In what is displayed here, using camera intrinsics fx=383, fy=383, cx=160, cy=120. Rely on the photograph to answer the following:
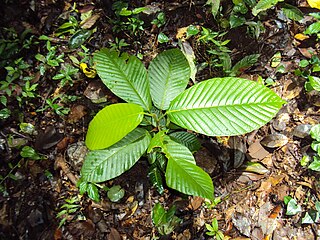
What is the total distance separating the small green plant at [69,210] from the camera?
175cm

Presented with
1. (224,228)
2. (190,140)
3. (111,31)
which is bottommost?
(224,228)

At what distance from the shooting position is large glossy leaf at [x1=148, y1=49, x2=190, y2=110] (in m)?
1.57

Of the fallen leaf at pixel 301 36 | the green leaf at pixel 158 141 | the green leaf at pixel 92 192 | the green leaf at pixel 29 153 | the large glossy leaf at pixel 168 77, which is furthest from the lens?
the fallen leaf at pixel 301 36

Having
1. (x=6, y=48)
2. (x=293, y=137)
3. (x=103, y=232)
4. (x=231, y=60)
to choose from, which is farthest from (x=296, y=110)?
(x=6, y=48)

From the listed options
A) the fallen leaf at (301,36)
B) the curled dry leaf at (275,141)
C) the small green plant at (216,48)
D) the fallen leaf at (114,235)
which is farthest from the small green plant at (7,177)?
the fallen leaf at (301,36)

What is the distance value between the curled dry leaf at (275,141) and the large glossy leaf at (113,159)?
0.64 metres

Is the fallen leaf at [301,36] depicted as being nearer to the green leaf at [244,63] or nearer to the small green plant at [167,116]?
the green leaf at [244,63]

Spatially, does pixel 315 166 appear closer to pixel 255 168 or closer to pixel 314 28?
pixel 255 168

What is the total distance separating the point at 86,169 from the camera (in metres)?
1.52

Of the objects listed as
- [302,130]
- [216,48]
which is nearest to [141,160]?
[216,48]

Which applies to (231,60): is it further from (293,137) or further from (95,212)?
(95,212)

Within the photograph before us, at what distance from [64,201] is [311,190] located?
1.16 m

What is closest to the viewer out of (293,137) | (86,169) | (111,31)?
(86,169)

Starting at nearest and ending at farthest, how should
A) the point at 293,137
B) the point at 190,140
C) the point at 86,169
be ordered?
the point at 86,169, the point at 190,140, the point at 293,137
